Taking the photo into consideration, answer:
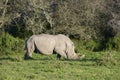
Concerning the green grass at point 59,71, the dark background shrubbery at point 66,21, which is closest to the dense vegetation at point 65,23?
the dark background shrubbery at point 66,21

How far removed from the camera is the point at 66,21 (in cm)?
2483

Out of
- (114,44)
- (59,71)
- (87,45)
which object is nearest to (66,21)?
(87,45)

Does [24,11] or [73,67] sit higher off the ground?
[24,11]

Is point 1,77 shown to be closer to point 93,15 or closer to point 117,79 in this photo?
point 117,79

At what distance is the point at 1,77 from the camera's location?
1162cm

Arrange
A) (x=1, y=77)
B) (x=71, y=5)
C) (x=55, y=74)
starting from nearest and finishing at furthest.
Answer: (x=1, y=77) < (x=55, y=74) < (x=71, y=5)

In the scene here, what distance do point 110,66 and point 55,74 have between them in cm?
269

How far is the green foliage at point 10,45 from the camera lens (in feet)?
73.8

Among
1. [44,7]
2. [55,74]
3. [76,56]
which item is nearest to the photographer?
[55,74]

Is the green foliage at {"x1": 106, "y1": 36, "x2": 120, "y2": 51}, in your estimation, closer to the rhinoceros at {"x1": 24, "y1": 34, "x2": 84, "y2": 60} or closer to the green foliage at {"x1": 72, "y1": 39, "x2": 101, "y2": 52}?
the green foliage at {"x1": 72, "y1": 39, "x2": 101, "y2": 52}

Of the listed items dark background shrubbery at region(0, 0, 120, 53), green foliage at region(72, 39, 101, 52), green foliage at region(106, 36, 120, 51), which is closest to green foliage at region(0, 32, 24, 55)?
dark background shrubbery at region(0, 0, 120, 53)

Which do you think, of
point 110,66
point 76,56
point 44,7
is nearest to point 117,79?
point 110,66

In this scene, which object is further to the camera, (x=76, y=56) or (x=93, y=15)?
(x=93, y=15)

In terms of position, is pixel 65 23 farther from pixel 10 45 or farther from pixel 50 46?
pixel 50 46
